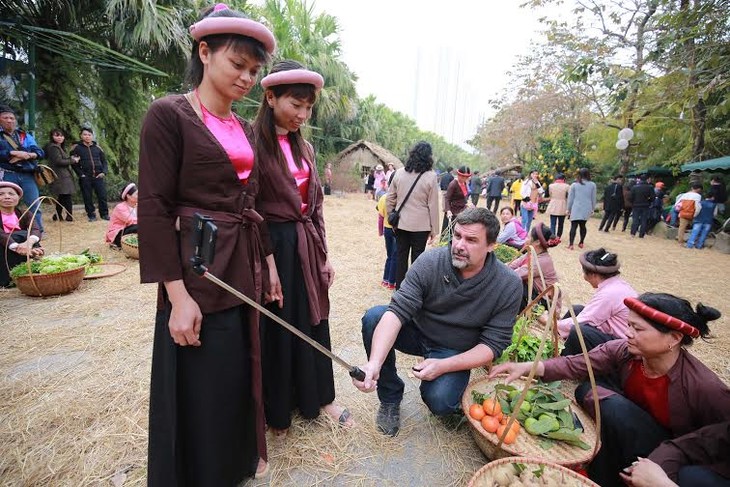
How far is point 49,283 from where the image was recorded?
13.0ft

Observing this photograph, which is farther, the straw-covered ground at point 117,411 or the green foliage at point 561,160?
the green foliage at point 561,160

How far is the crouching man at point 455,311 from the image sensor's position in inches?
86.3

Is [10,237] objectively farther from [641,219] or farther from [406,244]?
[641,219]

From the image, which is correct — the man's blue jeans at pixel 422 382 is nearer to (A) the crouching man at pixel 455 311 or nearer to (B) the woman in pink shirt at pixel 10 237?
(A) the crouching man at pixel 455 311

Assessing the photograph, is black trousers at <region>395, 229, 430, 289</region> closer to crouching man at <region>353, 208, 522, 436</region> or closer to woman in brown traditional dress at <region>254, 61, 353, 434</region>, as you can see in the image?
crouching man at <region>353, 208, 522, 436</region>

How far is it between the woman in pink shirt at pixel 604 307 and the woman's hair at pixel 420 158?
1957mm

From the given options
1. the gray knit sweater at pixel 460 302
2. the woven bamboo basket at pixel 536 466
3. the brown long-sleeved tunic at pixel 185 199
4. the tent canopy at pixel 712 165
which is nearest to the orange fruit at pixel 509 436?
the woven bamboo basket at pixel 536 466

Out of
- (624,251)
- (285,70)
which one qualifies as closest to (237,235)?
(285,70)

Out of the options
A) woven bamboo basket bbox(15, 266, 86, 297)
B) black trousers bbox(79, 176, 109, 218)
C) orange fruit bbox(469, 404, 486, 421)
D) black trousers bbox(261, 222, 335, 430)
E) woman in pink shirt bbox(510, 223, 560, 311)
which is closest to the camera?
black trousers bbox(261, 222, 335, 430)

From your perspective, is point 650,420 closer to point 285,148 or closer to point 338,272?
point 285,148

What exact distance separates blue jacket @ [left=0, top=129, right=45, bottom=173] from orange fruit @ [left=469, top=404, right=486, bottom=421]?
24.5 ft

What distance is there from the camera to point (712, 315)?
6.21 ft

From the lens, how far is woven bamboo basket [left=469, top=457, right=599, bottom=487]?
168cm

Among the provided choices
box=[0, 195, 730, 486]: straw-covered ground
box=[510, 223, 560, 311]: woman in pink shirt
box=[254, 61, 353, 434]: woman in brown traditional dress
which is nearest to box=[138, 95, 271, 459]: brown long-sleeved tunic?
box=[254, 61, 353, 434]: woman in brown traditional dress
